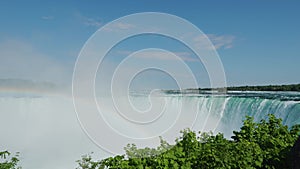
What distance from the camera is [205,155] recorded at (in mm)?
4039

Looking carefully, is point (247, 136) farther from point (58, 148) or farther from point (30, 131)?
point (30, 131)

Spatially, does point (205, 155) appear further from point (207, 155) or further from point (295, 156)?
point (295, 156)

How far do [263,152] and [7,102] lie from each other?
45746mm

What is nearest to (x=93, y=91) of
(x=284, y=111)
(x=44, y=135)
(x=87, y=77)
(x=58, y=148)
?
(x=87, y=77)

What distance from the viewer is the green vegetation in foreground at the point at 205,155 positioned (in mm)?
3781

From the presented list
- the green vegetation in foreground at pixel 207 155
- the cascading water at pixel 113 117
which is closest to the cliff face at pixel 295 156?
the green vegetation in foreground at pixel 207 155

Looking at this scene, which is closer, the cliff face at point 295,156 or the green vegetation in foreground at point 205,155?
the green vegetation in foreground at point 205,155

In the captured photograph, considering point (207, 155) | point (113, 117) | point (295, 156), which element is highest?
point (113, 117)

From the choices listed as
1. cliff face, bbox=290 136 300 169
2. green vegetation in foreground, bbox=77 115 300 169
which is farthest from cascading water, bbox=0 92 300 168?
cliff face, bbox=290 136 300 169

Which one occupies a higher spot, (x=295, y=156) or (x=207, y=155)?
(x=207, y=155)

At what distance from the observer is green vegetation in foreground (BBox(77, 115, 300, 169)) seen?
12.4 ft

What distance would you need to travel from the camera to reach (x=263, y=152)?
443 cm

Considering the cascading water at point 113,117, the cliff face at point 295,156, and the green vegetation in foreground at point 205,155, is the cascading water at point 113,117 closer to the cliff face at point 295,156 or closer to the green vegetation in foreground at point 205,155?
the green vegetation in foreground at point 205,155

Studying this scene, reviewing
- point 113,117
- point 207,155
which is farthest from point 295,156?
point 113,117
